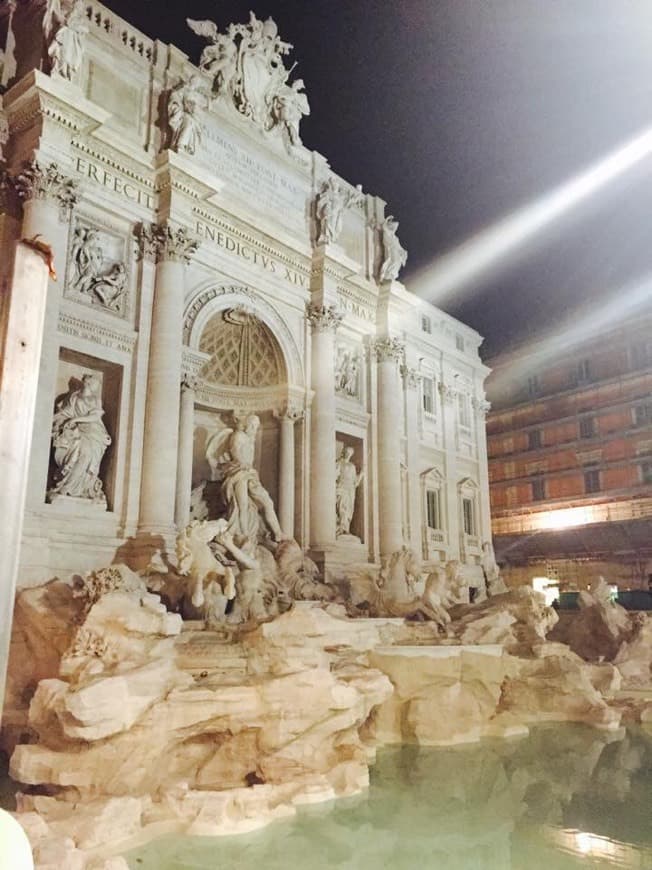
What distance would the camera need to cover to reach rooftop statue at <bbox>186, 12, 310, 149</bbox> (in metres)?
16.2

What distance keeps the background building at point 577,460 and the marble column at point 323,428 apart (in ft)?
54.5

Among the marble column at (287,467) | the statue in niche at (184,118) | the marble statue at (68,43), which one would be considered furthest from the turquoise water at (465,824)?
the marble statue at (68,43)

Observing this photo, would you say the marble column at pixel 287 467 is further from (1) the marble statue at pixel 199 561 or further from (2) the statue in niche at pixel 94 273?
(1) the marble statue at pixel 199 561

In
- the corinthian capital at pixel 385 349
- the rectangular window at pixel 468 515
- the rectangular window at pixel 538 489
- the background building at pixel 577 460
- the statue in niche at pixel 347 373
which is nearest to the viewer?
the statue in niche at pixel 347 373

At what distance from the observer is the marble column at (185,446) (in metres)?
14.1

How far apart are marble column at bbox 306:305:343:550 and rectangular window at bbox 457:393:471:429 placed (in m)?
7.83

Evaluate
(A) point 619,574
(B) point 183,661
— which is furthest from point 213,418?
(A) point 619,574

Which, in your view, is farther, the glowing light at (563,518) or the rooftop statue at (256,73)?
the glowing light at (563,518)

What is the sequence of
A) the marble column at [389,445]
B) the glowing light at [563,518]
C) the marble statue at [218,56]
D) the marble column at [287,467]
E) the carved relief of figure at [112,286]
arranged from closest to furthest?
the carved relief of figure at [112,286] < the marble statue at [218,56] < the marble column at [287,467] < the marble column at [389,445] < the glowing light at [563,518]

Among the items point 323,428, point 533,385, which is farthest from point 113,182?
point 533,385

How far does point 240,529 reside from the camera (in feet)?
46.9

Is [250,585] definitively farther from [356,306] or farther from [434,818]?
[356,306]

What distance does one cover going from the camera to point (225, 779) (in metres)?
7.84

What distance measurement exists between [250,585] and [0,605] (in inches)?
354
